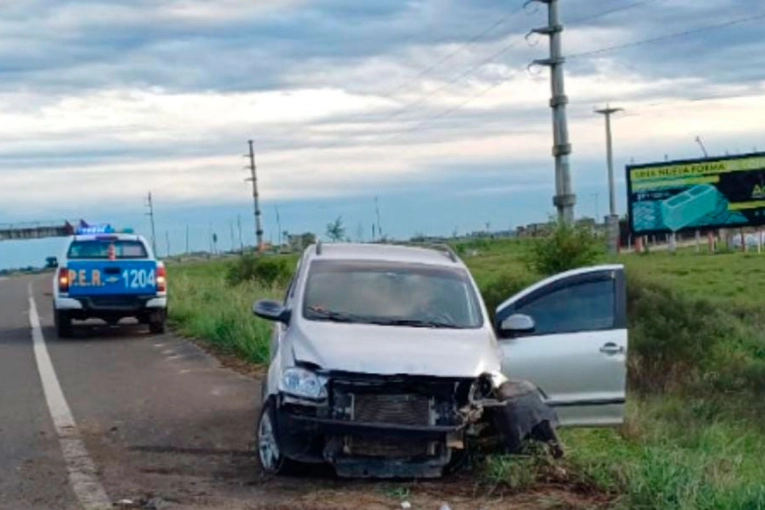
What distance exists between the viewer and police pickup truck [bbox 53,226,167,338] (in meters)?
22.2

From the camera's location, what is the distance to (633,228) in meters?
61.4

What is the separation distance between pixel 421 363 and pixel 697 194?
5276 centimetres

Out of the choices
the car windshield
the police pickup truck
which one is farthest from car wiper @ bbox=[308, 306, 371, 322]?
the police pickup truck

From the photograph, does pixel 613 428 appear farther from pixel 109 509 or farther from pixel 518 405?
pixel 109 509

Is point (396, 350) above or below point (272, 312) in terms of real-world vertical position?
below

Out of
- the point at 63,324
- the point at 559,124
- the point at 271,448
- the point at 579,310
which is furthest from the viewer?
the point at 559,124

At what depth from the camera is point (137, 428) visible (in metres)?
12.1

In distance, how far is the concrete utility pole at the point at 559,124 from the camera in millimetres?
27266

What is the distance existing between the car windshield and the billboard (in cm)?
4984

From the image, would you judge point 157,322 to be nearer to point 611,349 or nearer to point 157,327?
point 157,327

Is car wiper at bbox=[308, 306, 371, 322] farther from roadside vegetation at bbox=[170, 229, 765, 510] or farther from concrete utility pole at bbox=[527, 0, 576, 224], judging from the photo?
concrete utility pole at bbox=[527, 0, 576, 224]

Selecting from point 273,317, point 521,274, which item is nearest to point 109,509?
point 273,317

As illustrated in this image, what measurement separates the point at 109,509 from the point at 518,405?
8.94 ft

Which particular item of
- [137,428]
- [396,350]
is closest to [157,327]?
[137,428]
